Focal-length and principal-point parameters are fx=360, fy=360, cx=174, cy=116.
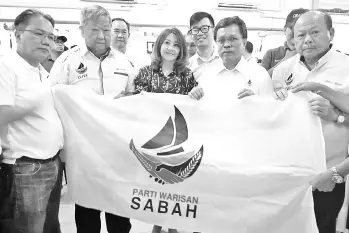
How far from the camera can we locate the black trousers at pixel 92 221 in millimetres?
2324

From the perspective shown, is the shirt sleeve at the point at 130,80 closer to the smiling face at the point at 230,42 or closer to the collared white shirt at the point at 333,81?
the smiling face at the point at 230,42

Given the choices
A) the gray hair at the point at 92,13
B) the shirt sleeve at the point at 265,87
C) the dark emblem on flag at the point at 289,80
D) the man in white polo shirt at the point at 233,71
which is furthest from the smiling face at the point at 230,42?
the gray hair at the point at 92,13

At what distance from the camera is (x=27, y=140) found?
1.82m

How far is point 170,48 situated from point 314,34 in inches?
35.4

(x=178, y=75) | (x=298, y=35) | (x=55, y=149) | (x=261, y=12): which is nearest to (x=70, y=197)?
(x=55, y=149)

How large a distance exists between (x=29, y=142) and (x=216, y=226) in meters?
1.09

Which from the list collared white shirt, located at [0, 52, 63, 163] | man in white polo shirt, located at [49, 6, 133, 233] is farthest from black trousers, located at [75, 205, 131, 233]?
collared white shirt, located at [0, 52, 63, 163]

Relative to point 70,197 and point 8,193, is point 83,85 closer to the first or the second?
point 70,197

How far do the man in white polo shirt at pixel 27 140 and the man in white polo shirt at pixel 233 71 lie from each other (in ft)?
3.19

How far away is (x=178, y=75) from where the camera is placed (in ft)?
8.00

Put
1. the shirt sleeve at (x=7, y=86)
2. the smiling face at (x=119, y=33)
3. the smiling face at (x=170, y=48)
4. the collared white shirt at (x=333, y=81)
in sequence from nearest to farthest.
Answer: the shirt sleeve at (x=7, y=86), the collared white shirt at (x=333, y=81), the smiling face at (x=170, y=48), the smiling face at (x=119, y=33)

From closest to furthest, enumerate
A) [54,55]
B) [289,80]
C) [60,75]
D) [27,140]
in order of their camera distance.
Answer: [27,140] → [289,80] → [60,75] → [54,55]

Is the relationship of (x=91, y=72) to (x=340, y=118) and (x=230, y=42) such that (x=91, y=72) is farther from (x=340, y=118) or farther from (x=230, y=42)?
(x=340, y=118)

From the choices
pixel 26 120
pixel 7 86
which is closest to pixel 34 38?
pixel 7 86
